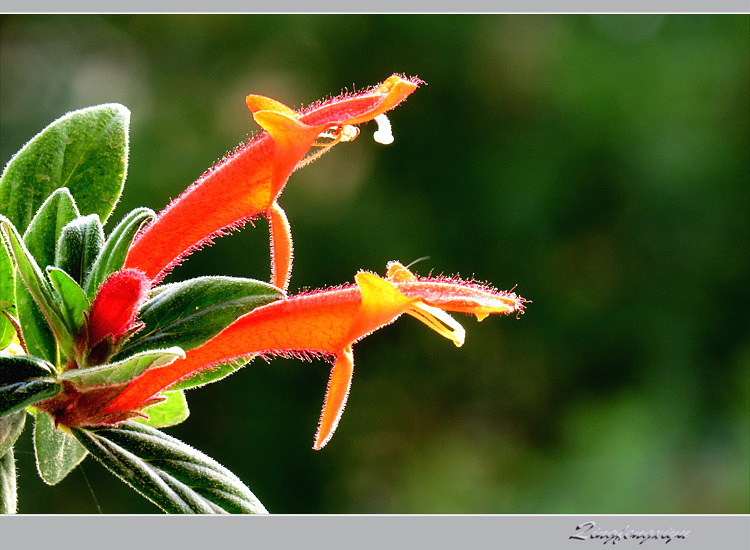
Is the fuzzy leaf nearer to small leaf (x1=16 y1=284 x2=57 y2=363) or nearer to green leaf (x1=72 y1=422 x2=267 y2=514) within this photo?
small leaf (x1=16 y1=284 x2=57 y2=363)

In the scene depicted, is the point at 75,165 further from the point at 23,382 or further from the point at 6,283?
the point at 23,382

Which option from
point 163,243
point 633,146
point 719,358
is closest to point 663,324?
point 719,358

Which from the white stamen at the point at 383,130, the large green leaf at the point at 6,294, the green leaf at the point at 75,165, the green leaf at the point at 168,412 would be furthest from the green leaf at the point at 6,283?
the white stamen at the point at 383,130

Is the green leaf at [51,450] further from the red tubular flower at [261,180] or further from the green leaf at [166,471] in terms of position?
the red tubular flower at [261,180]

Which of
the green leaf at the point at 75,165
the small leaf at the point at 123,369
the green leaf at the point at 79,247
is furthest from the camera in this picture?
the green leaf at the point at 75,165

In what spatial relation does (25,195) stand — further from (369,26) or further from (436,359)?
(369,26)

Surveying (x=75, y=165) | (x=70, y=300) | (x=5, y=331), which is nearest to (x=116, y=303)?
(x=70, y=300)
